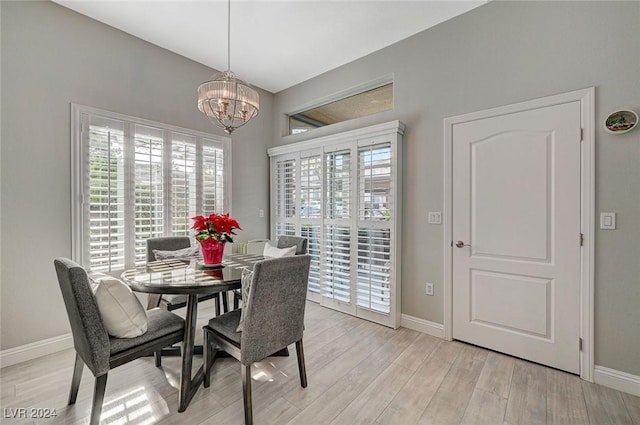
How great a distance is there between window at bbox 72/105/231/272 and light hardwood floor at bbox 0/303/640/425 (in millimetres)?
974

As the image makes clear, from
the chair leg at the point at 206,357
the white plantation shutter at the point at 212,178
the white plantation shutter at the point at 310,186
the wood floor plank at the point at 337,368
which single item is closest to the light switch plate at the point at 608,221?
the wood floor plank at the point at 337,368

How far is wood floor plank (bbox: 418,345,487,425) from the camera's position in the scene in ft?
5.48

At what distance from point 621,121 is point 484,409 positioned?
2103mm

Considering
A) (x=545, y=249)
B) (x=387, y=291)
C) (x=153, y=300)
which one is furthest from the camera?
(x=387, y=291)

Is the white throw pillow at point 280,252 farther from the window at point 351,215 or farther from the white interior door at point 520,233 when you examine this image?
the white interior door at point 520,233

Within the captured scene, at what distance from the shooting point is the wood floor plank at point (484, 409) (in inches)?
64.7

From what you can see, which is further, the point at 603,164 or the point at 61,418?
the point at 603,164

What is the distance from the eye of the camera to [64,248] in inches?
98.5

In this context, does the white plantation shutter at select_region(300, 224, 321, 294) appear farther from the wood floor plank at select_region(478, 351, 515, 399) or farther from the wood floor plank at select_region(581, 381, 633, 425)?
the wood floor plank at select_region(581, 381, 633, 425)

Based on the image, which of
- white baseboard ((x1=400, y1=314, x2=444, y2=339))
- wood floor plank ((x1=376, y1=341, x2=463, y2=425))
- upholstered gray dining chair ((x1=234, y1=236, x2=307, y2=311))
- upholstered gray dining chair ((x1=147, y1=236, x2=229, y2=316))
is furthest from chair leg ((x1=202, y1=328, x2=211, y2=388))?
white baseboard ((x1=400, y1=314, x2=444, y2=339))

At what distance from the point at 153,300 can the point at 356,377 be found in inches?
70.7

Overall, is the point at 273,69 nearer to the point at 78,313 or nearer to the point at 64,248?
the point at 64,248

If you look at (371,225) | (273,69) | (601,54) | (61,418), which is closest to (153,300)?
(61,418)

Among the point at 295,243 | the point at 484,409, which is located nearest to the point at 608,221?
the point at 484,409
